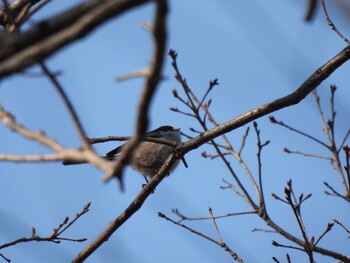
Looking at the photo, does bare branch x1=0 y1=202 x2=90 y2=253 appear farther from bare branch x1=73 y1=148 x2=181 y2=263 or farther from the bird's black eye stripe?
the bird's black eye stripe

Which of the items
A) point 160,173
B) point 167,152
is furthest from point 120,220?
point 167,152

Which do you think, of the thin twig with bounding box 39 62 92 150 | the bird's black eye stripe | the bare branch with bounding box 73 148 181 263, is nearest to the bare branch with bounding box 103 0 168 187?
the thin twig with bounding box 39 62 92 150

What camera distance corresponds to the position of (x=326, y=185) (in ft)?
11.3

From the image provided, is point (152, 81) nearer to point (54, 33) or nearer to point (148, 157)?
point (54, 33)

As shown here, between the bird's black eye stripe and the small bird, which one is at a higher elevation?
the bird's black eye stripe

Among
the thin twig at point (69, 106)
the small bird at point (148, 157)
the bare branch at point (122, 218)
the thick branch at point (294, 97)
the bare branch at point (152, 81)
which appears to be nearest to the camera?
the bare branch at point (152, 81)

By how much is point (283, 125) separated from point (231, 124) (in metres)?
0.88

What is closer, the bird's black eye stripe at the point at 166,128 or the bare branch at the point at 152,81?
the bare branch at the point at 152,81

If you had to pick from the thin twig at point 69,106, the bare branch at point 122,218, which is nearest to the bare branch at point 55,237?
the bare branch at point 122,218

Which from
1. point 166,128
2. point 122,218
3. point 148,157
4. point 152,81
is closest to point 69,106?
point 152,81

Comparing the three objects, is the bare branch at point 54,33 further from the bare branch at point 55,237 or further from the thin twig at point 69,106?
the bare branch at point 55,237

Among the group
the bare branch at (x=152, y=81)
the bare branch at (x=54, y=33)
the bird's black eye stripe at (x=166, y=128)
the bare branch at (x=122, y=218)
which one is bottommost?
the bare branch at (x=152, y=81)

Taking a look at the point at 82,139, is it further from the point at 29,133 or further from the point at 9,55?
the point at 9,55

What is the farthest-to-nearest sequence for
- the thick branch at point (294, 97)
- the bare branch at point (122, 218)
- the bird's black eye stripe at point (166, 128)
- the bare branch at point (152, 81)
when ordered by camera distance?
the bird's black eye stripe at point (166, 128) < the bare branch at point (122, 218) < the thick branch at point (294, 97) < the bare branch at point (152, 81)
